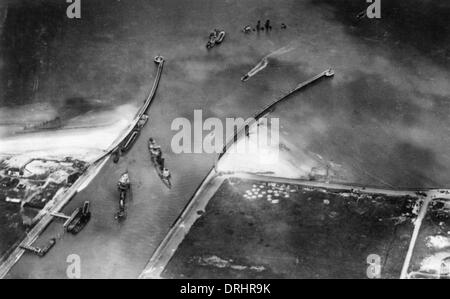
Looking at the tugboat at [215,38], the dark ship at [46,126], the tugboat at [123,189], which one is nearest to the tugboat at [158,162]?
the tugboat at [123,189]

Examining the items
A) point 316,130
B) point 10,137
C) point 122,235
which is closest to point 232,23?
point 316,130

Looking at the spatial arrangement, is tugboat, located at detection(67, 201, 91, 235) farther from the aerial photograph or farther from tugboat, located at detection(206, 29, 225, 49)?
tugboat, located at detection(206, 29, 225, 49)

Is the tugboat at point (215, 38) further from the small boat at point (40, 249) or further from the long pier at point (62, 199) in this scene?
the small boat at point (40, 249)

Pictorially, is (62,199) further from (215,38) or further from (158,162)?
(215,38)

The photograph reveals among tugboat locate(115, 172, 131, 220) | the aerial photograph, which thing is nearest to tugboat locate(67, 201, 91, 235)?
the aerial photograph

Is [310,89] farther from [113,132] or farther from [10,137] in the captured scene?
[10,137]
